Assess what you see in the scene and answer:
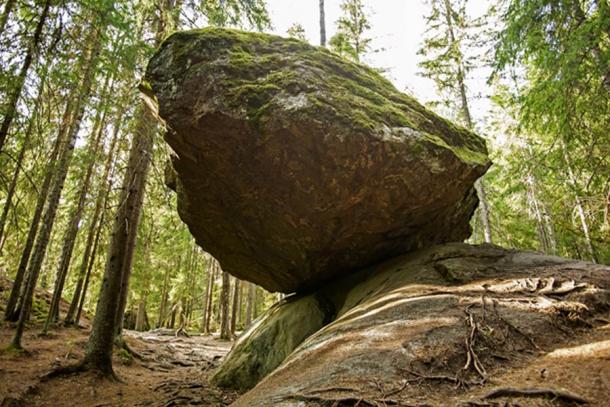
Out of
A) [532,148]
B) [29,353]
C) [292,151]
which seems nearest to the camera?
[292,151]

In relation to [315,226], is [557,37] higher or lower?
higher

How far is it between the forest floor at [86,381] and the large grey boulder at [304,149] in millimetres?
3396

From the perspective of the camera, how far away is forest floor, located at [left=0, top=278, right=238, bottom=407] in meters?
6.15

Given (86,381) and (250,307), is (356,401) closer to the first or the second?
(86,381)

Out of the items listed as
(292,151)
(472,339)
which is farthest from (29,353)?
(472,339)

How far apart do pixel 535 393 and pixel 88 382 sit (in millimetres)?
7531

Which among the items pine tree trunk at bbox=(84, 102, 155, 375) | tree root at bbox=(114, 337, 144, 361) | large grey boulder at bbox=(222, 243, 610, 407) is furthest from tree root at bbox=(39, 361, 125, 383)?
large grey boulder at bbox=(222, 243, 610, 407)

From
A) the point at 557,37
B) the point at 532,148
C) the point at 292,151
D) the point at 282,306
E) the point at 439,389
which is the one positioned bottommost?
the point at 439,389

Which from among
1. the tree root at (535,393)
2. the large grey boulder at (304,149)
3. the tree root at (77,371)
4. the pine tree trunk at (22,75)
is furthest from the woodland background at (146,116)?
the tree root at (535,393)

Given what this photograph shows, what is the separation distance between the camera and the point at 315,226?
23.2 ft

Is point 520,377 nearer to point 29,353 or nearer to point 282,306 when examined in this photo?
point 282,306

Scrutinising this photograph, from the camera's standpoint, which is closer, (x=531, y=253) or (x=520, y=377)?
(x=520, y=377)

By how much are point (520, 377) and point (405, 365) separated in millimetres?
907

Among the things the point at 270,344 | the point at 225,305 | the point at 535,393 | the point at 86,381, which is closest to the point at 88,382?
the point at 86,381
